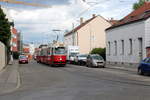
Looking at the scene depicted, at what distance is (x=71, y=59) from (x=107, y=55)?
6.44 m

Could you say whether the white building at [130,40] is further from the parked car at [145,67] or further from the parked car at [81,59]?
the parked car at [145,67]

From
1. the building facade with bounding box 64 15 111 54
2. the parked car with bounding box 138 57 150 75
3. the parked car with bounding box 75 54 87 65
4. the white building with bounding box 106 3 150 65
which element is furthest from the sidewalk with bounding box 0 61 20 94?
the building facade with bounding box 64 15 111 54

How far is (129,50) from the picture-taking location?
139 feet

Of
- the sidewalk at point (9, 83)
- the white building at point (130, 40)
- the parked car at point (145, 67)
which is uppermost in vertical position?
the white building at point (130, 40)

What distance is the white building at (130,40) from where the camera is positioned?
123 feet

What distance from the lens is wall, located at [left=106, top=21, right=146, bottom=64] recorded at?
39116 millimetres

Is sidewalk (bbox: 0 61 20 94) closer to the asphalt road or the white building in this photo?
the asphalt road

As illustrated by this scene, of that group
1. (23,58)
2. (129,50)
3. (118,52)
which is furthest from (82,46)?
(129,50)

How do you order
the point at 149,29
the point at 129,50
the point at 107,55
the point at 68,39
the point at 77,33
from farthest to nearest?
the point at 68,39, the point at 77,33, the point at 107,55, the point at 129,50, the point at 149,29

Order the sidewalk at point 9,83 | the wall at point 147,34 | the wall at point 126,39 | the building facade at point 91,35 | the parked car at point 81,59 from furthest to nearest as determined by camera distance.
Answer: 1. the building facade at point 91,35
2. the parked car at point 81,59
3. the wall at point 126,39
4. the wall at point 147,34
5. the sidewalk at point 9,83

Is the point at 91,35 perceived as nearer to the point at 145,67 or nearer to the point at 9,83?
the point at 145,67

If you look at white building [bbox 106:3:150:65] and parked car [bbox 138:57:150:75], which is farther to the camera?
white building [bbox 106:3:150:65]

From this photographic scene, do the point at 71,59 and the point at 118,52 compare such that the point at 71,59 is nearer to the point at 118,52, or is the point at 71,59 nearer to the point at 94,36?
the point at 118,52

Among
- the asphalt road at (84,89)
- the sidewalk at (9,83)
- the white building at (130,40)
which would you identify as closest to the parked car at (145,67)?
the asphalt road at (84,89)
